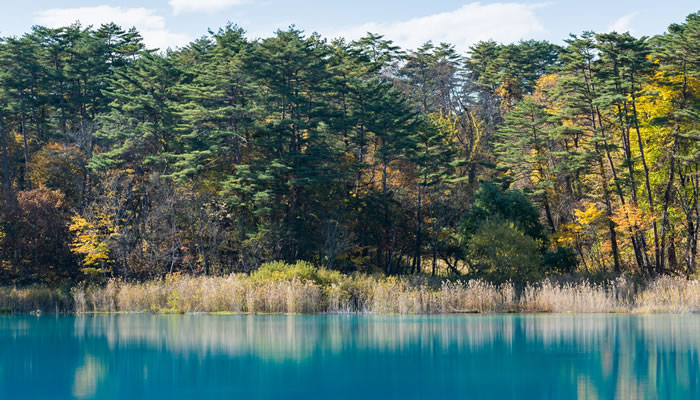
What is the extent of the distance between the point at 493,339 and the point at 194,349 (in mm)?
7372

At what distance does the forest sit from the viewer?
124 feet

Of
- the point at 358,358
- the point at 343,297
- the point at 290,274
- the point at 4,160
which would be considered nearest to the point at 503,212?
the point at 343,297

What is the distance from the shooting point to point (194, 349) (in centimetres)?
1906

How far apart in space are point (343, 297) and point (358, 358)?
13.6 meters

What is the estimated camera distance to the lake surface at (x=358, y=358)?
42.4 feet

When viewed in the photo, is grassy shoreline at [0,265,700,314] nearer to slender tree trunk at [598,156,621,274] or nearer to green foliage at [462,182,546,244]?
green foliage at [462,182,546,244]

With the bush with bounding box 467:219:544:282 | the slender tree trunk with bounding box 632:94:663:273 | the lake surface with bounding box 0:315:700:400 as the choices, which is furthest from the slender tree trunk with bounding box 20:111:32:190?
the slender tree trunk with bounding box 632:94:663:273

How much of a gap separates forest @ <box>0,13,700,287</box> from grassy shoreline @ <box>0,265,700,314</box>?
145 inches

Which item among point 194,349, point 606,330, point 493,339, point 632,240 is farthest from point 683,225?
point 194,349

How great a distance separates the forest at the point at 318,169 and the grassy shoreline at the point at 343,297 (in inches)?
145

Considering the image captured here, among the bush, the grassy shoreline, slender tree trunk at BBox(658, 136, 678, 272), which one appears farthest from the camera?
slender tree trunk at BBox(658, 136, 678, 272)

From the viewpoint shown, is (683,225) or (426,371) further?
(683,225)

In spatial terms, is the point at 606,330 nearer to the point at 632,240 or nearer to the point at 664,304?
the point at 664,304

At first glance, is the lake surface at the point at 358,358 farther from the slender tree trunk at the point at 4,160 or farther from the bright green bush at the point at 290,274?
the slender tree trunk at the point at 4,160
